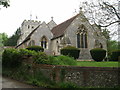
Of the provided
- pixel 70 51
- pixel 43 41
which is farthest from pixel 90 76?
pixel 43 41

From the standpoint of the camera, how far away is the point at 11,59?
38.2 feet

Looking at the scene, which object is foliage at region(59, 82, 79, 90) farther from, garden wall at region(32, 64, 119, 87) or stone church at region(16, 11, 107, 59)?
stone church at region(16, 11, 107, 59)

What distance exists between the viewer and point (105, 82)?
8.49 meters

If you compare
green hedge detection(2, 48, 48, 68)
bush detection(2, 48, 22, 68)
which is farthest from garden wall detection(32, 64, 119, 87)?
bush detection(2, 48, 22, 68)

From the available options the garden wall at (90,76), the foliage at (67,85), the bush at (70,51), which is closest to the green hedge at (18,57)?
the garden wall at (90,76)

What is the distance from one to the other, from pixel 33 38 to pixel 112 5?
62.4 ft

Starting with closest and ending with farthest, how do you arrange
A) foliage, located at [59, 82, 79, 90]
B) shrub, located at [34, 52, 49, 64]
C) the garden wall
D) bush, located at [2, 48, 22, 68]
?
foliage, located at [59, 82, 79, 90] < the garden wall < shrub, located at [34, 52, 49, 64] < bush, located at [2, 48, 22, 68]

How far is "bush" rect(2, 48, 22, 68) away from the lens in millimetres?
11334

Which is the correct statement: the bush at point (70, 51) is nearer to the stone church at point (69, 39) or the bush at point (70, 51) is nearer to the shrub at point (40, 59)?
the stone church at point (69, 39)

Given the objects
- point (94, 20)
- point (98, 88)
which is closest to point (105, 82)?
point (98, 88)

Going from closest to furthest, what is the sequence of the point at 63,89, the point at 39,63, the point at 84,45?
the point at 63,89 < the point at 39,63 < the point at 84,45

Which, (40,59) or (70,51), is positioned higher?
(70,51)

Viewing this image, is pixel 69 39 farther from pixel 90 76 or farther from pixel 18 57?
pixel 90 76

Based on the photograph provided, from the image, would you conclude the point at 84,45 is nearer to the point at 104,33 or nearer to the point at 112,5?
the point at 104,33
